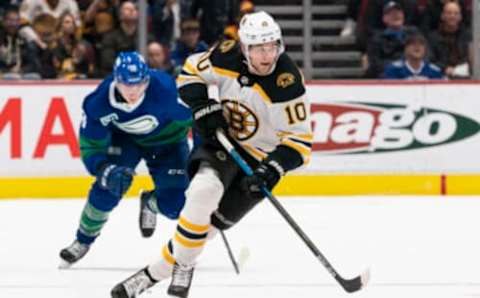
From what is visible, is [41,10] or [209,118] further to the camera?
[41,10]

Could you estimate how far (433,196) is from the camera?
9.35 meters

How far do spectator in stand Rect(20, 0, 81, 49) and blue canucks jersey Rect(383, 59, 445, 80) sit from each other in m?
2.29

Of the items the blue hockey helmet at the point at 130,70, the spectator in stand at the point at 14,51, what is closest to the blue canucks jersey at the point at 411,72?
the spectator in stand at the point at 14,51

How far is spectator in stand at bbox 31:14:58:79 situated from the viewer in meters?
9.59

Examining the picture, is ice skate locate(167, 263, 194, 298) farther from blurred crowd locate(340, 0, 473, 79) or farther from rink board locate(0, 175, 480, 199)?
blurred crowd locate(340, 0, 473, 79)

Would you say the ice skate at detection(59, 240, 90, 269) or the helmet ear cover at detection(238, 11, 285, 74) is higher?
the helmet ear cover at detection(238, 11, 285, 74)

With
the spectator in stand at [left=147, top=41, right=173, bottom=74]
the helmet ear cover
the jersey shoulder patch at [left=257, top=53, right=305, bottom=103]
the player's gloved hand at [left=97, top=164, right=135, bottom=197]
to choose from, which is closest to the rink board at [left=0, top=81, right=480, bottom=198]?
the spectator in stand at [left=147, top=41, right=173, bottom=74]

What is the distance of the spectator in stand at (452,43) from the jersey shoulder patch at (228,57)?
4.56 meters

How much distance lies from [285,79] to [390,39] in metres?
4.80

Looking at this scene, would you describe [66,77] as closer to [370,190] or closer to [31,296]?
[370,190]

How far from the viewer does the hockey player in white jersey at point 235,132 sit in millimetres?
5105

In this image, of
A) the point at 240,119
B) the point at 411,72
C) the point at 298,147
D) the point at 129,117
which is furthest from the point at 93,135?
the point at 411,72

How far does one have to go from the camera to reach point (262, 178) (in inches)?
201

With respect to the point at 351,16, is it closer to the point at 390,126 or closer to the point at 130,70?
the point at 390,126
